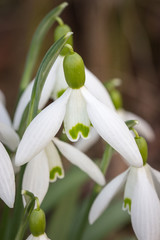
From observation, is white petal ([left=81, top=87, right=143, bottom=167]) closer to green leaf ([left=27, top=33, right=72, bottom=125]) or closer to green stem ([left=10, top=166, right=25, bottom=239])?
green leaf ([left=27, top=33, right=72, bottom=125])

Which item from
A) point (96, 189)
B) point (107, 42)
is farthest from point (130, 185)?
point (107, 42)

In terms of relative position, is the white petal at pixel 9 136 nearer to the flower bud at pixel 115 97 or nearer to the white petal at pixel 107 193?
the white petal at pixel 107 193

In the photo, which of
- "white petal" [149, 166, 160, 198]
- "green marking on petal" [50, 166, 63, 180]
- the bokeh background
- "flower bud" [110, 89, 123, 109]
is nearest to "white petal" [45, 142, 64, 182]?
"green marking on petal" [50, 166, 63, 180]

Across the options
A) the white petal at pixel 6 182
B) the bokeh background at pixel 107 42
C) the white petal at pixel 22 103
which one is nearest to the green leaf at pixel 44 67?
the white petal at pixel 6 182

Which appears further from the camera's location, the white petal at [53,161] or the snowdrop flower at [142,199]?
the white petal at [53,161]

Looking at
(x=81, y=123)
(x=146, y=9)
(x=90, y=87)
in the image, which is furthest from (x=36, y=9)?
(x=81, y=123)

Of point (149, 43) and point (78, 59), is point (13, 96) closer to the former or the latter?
point (149, 43)
